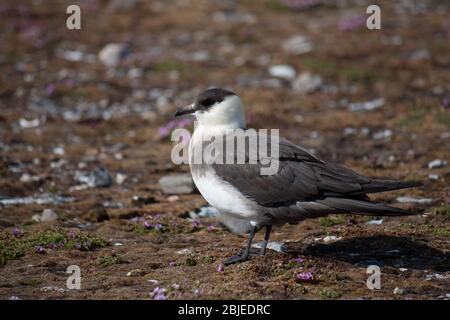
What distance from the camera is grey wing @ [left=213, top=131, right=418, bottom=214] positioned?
25.0 feet

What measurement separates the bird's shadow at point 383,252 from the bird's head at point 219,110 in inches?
68.5

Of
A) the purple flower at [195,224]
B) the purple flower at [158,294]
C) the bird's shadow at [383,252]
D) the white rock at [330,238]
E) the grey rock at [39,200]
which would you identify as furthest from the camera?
the grey rock at [39,200]

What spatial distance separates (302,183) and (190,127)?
25.3 ft

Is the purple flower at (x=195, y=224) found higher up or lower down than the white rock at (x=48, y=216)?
lower down

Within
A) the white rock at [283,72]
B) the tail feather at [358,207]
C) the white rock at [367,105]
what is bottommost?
the white rock at [367,105]

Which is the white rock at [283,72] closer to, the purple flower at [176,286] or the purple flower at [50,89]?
the purple flower at [50,89]

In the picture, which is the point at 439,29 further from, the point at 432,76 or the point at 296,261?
the point at 296,261

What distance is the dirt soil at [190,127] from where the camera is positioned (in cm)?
778

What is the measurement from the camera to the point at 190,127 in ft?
50.0

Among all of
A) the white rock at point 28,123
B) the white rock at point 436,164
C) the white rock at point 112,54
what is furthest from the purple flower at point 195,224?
the white rock at point 112,54

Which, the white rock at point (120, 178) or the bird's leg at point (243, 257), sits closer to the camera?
the bird's leg at point (243, 257)

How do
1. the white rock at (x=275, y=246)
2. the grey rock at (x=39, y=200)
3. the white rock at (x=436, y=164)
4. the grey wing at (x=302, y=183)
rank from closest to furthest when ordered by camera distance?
the grey wing at (x=302, y=183) < the white rock at (x=275, y=246) < the grey rock at (x=39, y=200) < the white rock at (x=436, y=164)

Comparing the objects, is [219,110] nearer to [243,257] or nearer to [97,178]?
[243,257]

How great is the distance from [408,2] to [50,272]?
67.9 feet
